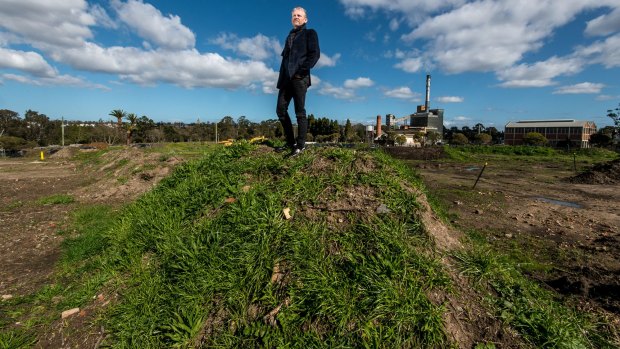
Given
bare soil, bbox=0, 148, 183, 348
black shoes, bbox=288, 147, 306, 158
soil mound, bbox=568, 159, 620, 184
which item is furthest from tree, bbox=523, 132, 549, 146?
black shoes, bbox=288, 147, 306, 158

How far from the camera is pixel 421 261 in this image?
2.94m

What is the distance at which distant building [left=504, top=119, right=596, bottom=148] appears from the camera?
70.6m

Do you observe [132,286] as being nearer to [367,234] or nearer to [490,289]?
[367,234]

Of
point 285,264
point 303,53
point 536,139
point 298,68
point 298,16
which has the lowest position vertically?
point 285,264

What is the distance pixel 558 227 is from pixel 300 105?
21.3 feet

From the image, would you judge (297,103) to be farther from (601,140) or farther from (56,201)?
(601,140)

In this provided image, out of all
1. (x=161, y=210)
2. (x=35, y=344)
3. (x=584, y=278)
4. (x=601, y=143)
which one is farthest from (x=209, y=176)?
(x=601, y=143)

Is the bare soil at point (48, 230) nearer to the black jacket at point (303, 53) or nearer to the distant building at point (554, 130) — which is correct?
the black jacket at point (303, 53)

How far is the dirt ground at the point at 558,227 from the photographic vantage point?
4129 mm

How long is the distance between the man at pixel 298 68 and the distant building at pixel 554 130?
81.9 meters

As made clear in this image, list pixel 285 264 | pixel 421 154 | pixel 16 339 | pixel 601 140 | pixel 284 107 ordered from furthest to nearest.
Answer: pixel 601 140, pixel 421 154, pixel 284 107, pixel 285 264, pixel 16 339

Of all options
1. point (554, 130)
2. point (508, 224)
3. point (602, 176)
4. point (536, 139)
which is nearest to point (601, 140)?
point (536, 139)

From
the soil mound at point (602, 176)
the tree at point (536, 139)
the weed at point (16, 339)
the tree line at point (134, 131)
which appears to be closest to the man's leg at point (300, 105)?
the weed at point (16, 339)

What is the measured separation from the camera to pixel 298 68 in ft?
14.6
